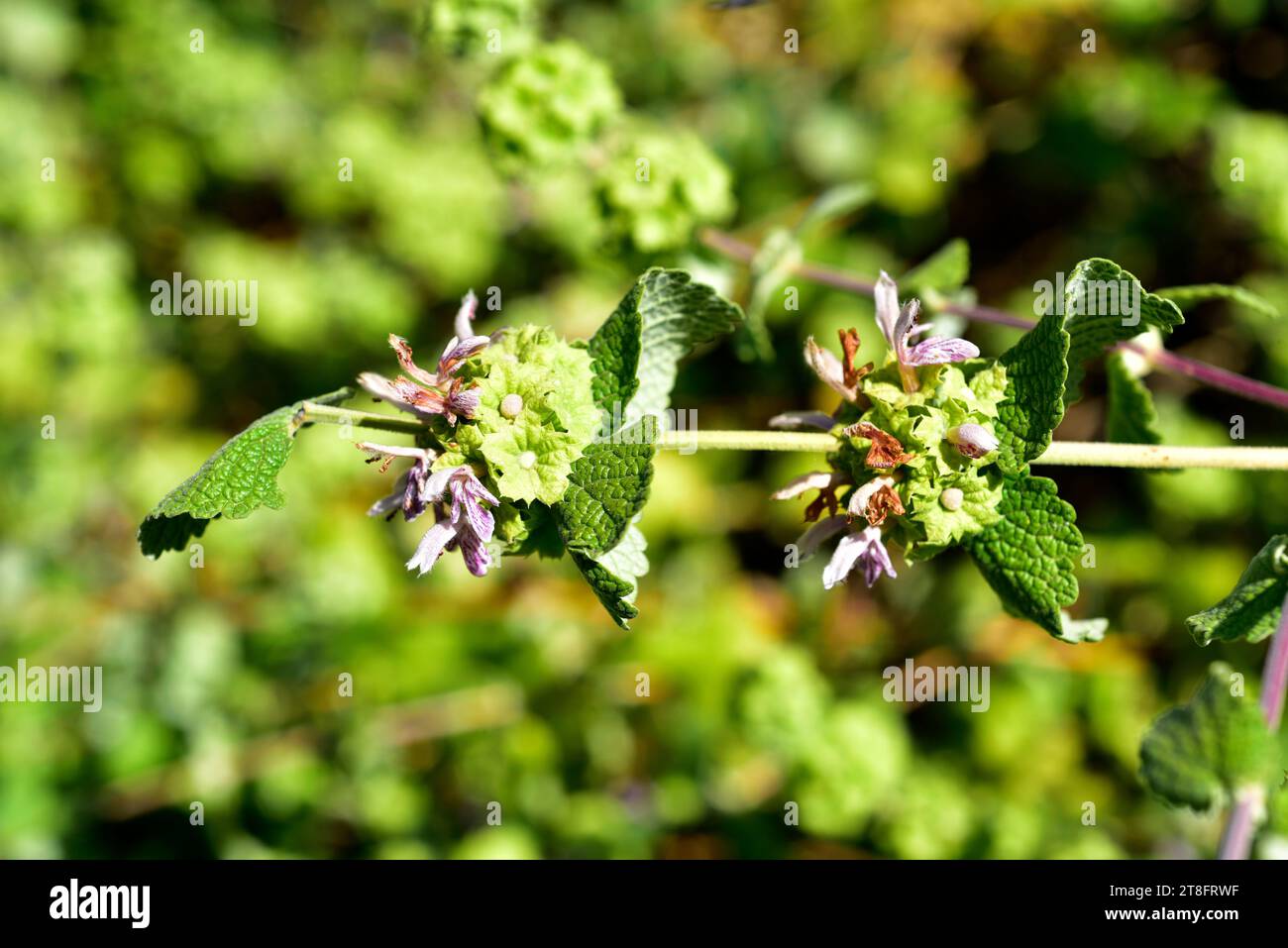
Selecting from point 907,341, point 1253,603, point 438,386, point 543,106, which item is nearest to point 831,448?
point 907,341

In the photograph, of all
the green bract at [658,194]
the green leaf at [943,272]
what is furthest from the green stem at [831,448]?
the green bract at [658,194]

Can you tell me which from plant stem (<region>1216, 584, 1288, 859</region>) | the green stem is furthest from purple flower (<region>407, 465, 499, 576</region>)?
plant stem (<region>1216, 584, 1288, 859</region>)

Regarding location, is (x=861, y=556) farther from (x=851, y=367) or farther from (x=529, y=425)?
(x=529, y=425)

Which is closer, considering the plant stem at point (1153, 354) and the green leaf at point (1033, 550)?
the green leaf at point (1033, 550)

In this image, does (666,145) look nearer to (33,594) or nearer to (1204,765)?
(1204,765)

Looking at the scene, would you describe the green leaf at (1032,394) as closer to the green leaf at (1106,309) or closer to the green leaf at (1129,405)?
the green leaf at (1106,309)
